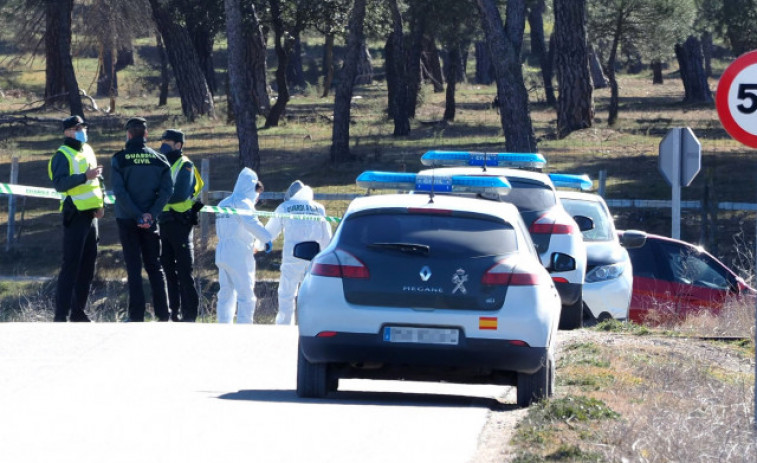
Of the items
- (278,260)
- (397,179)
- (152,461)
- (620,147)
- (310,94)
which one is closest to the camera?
(152,461)

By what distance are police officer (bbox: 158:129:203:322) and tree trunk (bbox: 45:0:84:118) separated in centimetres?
2285

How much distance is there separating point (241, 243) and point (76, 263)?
6.58 ft

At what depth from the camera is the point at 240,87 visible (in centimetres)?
2792

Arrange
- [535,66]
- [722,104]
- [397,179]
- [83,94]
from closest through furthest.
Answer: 1. [722,104]
2. [397,179]
3. [83,94]
4. [535,66]

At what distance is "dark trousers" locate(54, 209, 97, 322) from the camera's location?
12.7 m

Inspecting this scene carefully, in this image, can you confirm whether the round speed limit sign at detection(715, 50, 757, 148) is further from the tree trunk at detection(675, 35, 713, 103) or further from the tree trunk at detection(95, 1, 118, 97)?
the tree trunk at detection(675, 35, 713, 103)

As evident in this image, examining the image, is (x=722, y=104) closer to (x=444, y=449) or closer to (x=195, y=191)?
(x=444, y=449)

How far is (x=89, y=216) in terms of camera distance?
1268 cm

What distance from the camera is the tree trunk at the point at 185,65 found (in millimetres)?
40750

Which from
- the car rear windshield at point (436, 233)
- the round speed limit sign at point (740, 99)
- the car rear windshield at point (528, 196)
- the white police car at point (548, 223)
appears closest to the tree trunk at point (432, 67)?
the white police car at point (548, 223)

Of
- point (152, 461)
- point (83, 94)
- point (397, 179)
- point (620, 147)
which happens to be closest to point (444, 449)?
point (152, 461)

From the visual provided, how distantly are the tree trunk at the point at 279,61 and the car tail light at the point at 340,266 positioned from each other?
3082 cm

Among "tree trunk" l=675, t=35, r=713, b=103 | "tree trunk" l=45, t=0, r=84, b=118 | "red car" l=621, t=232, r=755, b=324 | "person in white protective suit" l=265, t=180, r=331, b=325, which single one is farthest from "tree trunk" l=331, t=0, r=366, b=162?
"tree trunk" l=675, t=35, r=713, b=103

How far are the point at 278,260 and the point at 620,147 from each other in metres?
12.7
